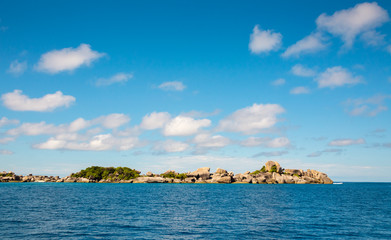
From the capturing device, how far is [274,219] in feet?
161

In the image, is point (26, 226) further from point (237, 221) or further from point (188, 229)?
point (237, 221)

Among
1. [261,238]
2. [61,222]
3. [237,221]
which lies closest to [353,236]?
[261,238]

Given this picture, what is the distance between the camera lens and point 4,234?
34.5 m

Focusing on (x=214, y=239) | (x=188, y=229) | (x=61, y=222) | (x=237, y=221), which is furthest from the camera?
(x=237, y=221)

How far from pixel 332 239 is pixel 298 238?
13.4 ft

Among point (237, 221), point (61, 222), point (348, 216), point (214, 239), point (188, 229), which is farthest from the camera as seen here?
point (348, 216)

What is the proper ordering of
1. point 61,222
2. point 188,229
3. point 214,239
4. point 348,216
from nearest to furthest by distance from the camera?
point 214,239
point 188,229
point 61,222
point 348,216

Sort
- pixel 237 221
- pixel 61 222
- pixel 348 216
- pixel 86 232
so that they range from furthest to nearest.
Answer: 1. pixel 348 216
2. pixel 237 221
3. pixel 61 222
4. pixel 86 232

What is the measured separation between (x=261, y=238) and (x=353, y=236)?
1271 cm

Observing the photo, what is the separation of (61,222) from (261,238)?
29.8m

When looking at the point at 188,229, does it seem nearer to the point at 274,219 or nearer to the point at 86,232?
the point at 86,232

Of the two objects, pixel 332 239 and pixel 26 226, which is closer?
pixel 332 239

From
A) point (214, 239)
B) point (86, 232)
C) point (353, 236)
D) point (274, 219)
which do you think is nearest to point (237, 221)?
point (274, 219)

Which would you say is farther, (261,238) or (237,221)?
(237,221)
